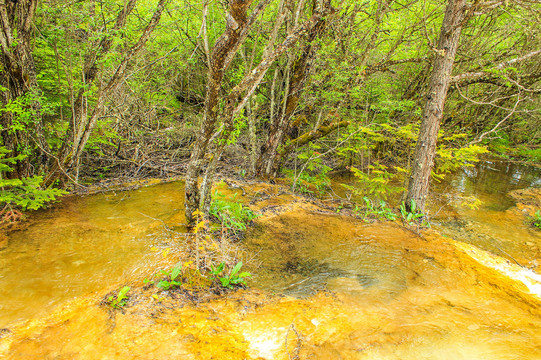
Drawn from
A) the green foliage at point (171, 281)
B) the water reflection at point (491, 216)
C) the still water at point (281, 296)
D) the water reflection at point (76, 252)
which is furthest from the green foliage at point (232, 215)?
the water reflection at point (491, 216)

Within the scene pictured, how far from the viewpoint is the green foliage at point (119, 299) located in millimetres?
2492

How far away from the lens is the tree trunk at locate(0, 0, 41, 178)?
13.1 ft

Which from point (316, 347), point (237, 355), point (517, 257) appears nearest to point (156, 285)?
point (237, 355)

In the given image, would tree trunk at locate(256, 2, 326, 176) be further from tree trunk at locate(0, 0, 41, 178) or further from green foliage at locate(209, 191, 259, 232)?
tree trunk at locate(0, 0, 41, 178)

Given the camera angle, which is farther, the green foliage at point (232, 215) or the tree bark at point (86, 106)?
the tree bark at point (86, 106)

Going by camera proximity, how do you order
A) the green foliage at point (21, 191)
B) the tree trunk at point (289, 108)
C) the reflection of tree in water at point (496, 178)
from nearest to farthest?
1. the green foliage at point (21, 191)
2. the tree trunk at point (289, 108)
3. the reflection of tree in water at point (496, 178)

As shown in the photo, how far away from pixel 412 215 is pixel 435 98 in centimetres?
239

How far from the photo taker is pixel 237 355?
2.06 meters

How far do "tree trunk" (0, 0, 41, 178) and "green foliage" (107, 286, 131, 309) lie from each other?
334 cm

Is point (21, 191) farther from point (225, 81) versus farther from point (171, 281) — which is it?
point (225, 81)

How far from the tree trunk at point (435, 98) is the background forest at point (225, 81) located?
236 mm

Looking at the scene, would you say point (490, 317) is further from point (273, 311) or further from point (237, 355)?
point (237, 355)

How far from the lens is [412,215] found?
526cm

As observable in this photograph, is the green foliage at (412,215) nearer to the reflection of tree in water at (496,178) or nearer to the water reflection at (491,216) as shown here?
the water reflection at (491,216)
